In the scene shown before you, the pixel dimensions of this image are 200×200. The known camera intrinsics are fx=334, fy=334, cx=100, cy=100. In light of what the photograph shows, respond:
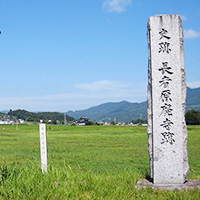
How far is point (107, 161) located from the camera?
10.9 m

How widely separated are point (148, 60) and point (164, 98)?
2.73 ft

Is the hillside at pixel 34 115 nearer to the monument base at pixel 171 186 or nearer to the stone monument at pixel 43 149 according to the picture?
the stone monument at pixel 43 149

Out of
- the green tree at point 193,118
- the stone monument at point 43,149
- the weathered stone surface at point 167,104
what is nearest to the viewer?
the weathered stone surface at point 167,104

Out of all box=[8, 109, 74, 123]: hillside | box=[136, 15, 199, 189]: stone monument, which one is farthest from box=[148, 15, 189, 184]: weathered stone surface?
box=[8, 109, 74, 123]: hillside

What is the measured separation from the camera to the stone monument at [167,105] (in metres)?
6.33

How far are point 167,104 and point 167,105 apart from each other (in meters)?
0.02

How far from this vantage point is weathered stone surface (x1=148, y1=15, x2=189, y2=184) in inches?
249

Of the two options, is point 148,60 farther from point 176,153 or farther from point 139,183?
point 139,183

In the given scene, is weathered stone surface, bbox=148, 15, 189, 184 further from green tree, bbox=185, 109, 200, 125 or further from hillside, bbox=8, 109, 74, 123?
hillside, bbox=8, 109, 74, 123

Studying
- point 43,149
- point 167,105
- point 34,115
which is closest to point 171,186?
point 167,105

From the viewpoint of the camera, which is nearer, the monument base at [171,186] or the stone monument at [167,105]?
the monument base at [171,186]

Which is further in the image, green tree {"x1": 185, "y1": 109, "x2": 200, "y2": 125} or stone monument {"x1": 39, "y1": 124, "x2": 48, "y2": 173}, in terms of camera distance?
green tree {"x1": 185, "y1": 109, "x2": 200, "y2": 125}

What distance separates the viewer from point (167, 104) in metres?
6.36

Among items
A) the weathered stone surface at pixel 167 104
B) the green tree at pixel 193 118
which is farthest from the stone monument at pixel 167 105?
the green tree at pixel 193 118
